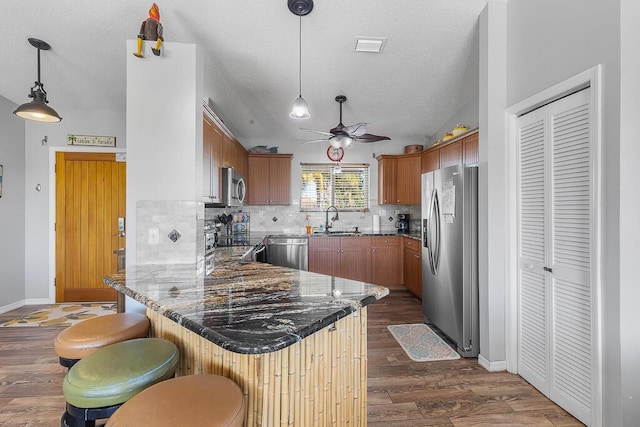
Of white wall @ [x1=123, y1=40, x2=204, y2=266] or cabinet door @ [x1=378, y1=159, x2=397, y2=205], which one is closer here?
white wall @ [x1=123, y1=40, x2=204, y2=266]

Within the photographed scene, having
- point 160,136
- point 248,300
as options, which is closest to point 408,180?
point 160,136

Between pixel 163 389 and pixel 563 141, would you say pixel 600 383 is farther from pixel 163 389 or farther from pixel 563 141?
pixel 163 389

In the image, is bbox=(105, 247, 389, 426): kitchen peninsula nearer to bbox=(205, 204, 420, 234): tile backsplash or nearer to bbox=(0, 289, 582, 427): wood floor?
bbox=(0, 289, 582, 427): wood floor

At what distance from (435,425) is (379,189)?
387cm

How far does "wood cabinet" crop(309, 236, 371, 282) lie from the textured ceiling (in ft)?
6.50

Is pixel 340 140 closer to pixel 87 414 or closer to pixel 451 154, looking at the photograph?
pixel 451 154

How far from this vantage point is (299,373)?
3.55 ft

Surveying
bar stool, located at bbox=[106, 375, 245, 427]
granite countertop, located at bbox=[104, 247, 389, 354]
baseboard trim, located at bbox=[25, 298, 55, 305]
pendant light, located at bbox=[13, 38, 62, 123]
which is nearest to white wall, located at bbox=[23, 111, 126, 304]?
baseboard trim, located at bbox=[25, 298, 55, 305]

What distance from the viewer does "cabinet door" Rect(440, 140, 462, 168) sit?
11.9 feet

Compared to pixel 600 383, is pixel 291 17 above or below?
above

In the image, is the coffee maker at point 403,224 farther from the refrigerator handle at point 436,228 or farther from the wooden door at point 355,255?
the refrigerator handle at point 436,228

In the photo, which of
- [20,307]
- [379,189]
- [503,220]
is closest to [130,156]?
[503,220]

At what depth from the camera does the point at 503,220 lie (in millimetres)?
2369

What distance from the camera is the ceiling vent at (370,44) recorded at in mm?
2836
